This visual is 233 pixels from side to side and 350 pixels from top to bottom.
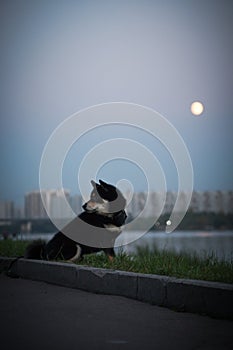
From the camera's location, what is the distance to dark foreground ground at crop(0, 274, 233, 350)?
4.45m

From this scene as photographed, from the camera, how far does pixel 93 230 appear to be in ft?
29.6

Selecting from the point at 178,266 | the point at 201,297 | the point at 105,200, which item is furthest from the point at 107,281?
the point at 105,200

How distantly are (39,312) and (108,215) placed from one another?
140 inches

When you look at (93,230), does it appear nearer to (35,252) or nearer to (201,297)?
(35,252)

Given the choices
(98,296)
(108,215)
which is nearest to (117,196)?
(108,215)

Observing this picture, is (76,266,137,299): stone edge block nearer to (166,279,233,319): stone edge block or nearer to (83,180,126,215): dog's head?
(166,279,233,319): stone edge block

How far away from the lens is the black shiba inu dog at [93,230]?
29.6 ft

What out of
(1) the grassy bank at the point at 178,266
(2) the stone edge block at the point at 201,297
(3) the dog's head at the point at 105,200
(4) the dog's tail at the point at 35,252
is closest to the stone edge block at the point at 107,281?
(1) the grassy bank at the point at 178,266

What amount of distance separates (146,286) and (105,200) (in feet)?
10.2

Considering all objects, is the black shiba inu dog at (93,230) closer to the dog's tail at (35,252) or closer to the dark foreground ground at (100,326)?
the dog's tail at (35,252)

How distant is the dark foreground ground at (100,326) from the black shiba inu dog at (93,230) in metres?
2.13

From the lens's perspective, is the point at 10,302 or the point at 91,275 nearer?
the point at 10,302

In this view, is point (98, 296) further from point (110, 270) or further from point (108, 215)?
point (108, 215)

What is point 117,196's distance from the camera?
9555mm
